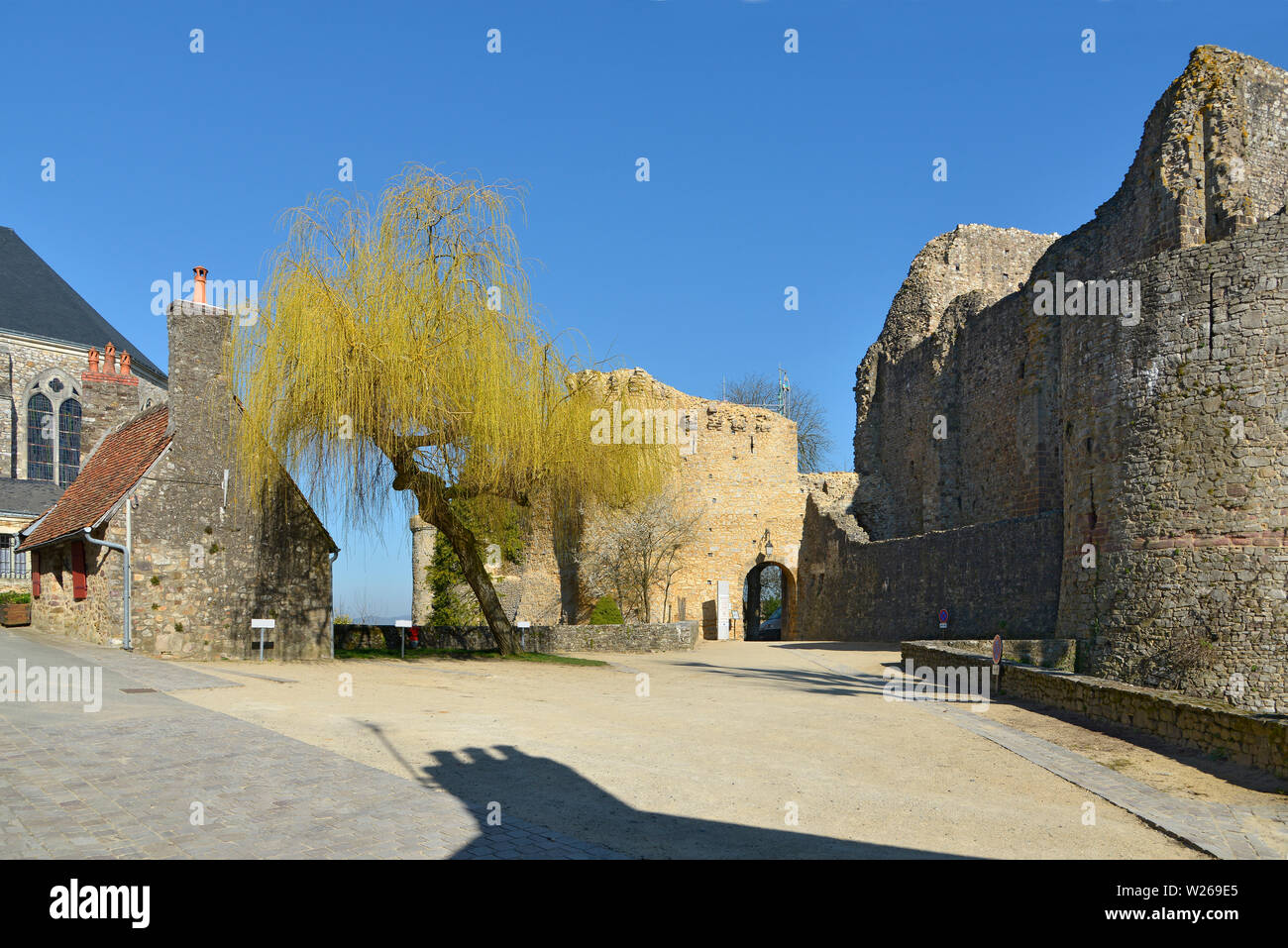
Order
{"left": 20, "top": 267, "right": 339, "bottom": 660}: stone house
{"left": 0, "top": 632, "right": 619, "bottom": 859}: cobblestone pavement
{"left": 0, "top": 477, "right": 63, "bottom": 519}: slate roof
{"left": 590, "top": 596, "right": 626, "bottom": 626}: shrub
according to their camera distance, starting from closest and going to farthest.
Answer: {"left": 0, "top": 632, "right": 619, "bottom": 859}: cobblestone pavement
{"left": 20, "top": 267, "right": 339, "bottom": 660}: stone house
{"left": 590, "top": 596, "right": 626, "bottom": 626}: shrub
{"left": 0, "top": 477, "right": 63, "bottom": 519}: slate roof

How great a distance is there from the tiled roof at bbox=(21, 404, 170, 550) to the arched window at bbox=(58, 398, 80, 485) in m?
21.7

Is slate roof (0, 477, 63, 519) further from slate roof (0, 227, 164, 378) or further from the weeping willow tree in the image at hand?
the weeping willow tree

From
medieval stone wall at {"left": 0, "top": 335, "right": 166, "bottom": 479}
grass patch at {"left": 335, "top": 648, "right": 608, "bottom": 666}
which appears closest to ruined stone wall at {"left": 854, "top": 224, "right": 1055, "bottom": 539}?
grass patch at {"left": 335, "top": 648, "right": 608, "bottom": 666}

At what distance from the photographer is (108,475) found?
60.4 feet

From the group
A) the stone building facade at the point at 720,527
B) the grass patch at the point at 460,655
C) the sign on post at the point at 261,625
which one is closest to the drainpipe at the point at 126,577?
the sign on post at the point at 261,625

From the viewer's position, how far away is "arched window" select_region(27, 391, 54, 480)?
39.3 meters

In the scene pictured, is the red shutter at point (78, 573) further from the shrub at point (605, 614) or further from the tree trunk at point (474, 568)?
the shrub at point (605, 614)

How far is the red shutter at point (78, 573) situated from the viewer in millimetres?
17531

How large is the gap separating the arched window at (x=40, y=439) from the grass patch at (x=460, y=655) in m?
26.5

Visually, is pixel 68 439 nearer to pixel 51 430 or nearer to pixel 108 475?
pixel 51 430

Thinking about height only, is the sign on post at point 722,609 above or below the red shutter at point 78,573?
below

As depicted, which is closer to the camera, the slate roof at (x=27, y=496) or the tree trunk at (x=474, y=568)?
the tree trunk at (x=474, y=568)

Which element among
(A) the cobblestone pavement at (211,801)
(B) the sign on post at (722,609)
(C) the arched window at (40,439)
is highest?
(C) the arched window at (40,439)
